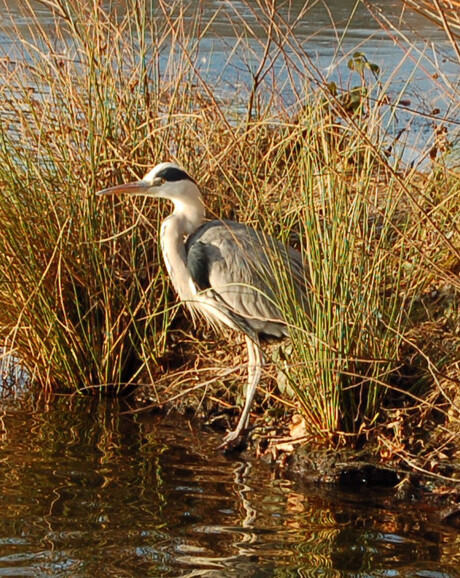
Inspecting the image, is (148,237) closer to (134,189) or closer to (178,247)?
(178,247)

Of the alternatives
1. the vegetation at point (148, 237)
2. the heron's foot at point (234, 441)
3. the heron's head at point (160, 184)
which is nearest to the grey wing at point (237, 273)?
the vegetation at point (148, 237)

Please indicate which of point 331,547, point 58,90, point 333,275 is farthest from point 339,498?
point 58,90

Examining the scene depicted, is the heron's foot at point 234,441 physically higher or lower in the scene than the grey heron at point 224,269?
lower

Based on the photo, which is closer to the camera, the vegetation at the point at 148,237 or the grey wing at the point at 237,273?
the vegetation at the point at 148,237

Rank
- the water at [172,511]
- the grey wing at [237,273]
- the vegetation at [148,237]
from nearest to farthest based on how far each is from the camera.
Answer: the water at [172,511], the vegetation at [148,237], the grey wing at [237,273]

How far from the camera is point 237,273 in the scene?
4.89 metres

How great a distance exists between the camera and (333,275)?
14.5 ft

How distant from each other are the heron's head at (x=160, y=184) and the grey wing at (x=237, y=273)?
0.25 metres

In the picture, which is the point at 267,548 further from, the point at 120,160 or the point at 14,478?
the point at 120,160

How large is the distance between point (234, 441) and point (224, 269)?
78cm

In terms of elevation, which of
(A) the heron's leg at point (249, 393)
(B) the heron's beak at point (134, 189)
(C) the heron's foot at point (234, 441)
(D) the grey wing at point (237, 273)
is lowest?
(C) the heron's foot at point (234, 441)

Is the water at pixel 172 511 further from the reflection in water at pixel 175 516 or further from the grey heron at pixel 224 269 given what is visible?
the grey heron at pixel 224 269

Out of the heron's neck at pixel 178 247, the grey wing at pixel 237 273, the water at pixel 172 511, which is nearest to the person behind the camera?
the water at pixel 172 511

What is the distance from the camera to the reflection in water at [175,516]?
3615 millimetres
